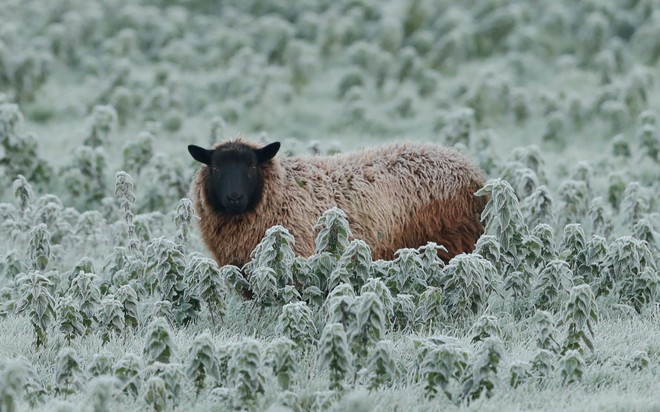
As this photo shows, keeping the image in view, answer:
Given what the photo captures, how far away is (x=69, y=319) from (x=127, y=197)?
1.82m

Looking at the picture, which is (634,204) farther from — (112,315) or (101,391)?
(101,391)

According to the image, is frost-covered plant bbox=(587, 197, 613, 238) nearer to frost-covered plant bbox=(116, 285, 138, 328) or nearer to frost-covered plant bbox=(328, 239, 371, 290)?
frost-covered plant bbox=(328, 239, 371, 290)

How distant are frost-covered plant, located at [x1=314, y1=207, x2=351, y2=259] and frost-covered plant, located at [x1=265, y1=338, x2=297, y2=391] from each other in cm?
151

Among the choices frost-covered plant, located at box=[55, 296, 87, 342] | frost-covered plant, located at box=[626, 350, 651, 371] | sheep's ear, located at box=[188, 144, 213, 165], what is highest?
sheep's ear, located at box=[188, 144, 213, 165]

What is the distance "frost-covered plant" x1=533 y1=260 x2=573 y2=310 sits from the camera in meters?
7.30

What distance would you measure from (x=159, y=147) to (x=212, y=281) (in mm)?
7282

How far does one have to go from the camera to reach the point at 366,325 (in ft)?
19.1

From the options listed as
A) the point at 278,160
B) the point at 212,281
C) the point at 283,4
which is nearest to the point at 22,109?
the point at 283,4

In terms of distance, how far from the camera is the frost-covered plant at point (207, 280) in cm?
687

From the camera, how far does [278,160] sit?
8.53 m

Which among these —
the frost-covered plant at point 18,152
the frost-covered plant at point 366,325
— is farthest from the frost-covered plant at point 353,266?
the frost-covered plant at point 18,152

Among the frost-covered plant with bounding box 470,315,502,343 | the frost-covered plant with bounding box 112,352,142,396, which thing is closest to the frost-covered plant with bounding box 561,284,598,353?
the frost-covered plant with bounding box 470,315,502,343

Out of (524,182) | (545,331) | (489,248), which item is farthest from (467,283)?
(524,182)

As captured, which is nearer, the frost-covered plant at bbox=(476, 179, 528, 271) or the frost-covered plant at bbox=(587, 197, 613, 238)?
the frost-covered plant at bbox=(476, 179, 528, 271)
